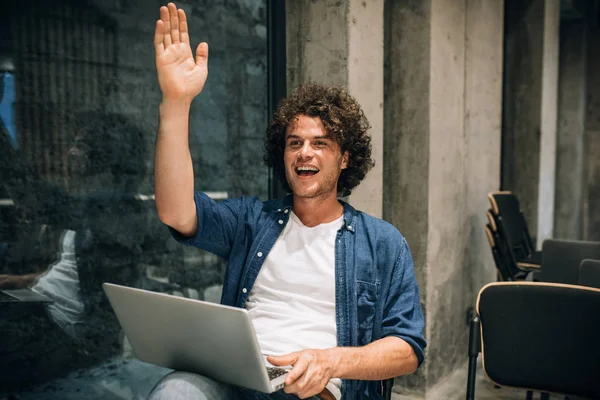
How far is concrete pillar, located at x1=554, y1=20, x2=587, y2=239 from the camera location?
21.6 ft

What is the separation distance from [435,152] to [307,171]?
1407 millimetres

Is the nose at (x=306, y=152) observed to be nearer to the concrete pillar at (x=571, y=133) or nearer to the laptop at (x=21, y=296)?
the laptop at (x=21, y=296)

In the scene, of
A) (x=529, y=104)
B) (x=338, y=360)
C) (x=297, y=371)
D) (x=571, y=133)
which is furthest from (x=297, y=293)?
(x=571, y=133)

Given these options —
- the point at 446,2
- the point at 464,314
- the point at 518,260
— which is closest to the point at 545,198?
the point at 518,260

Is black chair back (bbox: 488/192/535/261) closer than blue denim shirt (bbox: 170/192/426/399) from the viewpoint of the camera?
No

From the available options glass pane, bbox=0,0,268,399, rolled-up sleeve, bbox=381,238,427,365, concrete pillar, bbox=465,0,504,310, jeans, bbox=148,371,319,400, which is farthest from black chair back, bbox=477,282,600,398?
concrete pillar, bbox=465,0,504,310

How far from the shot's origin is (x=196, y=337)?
1.17 metres

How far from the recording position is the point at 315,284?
1557 mm

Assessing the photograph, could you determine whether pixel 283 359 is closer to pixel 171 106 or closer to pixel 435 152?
pixel 171 106

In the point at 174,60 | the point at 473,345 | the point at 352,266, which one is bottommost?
the point at 473,345

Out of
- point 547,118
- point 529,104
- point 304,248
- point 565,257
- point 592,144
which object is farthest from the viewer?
point 592,144

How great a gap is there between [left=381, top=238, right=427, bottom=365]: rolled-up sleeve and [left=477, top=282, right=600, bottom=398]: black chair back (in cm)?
33

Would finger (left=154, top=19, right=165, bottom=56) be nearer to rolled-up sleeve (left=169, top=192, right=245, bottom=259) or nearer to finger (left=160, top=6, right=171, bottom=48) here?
finger (left=160, top=6, right=171, bottom=48)

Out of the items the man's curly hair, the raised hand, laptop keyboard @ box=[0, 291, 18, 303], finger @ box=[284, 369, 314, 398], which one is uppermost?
the raised hand
